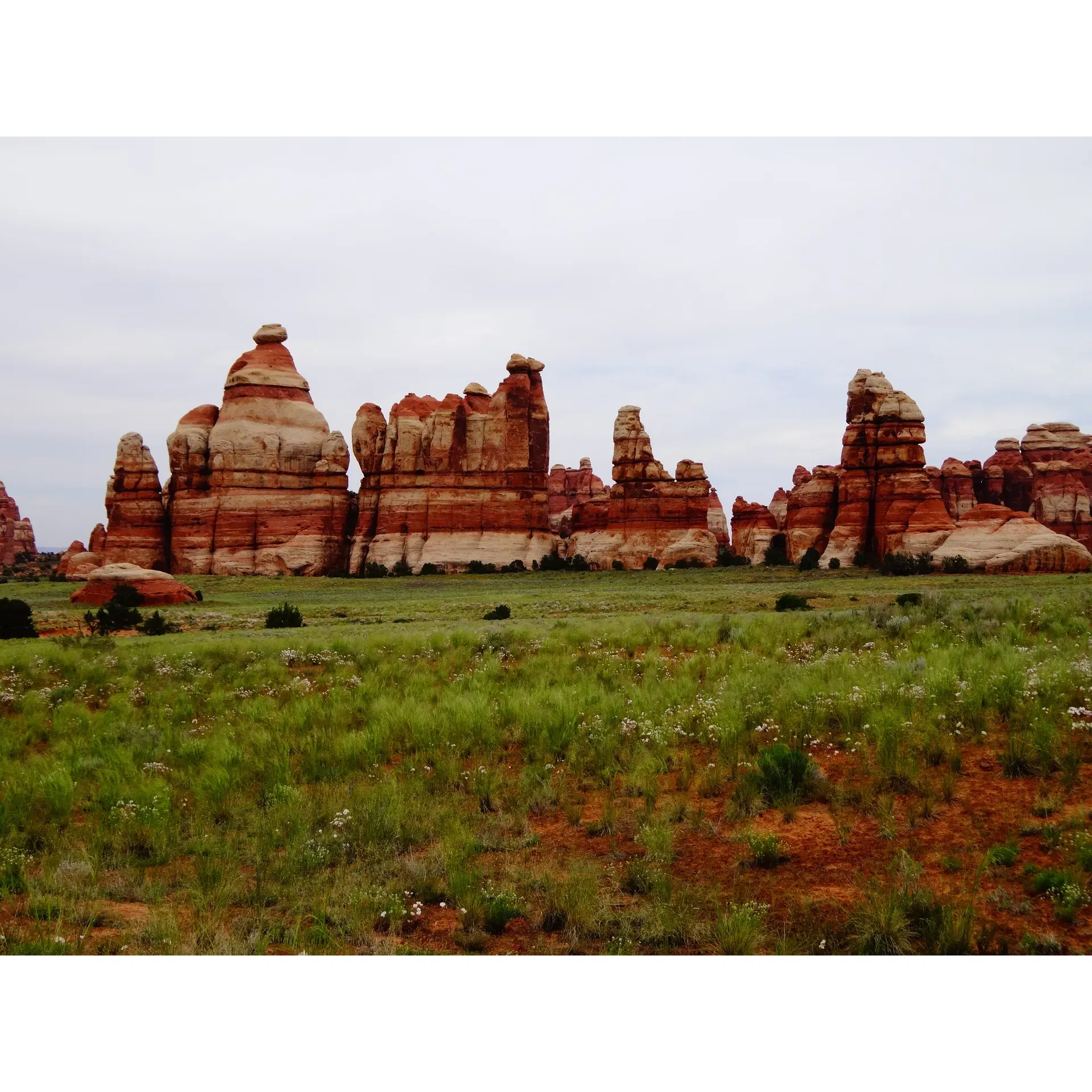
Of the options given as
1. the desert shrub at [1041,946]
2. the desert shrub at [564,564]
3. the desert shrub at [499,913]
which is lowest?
the desert shrub at [499,913]

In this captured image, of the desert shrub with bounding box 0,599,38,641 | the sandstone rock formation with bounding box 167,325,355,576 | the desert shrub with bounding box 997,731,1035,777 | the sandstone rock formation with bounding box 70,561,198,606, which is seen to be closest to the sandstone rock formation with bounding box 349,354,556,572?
the sandstone rock formation with bounding box 167,325,355,576

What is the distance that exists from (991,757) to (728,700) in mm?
3391

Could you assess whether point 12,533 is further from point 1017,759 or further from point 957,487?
point 1017,759

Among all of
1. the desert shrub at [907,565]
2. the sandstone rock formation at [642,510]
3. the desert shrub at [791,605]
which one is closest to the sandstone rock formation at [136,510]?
the sandstone rock formation at [642,510]

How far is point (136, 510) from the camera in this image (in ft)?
226

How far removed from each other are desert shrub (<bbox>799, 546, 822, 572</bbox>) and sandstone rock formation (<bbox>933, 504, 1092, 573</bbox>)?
927cm

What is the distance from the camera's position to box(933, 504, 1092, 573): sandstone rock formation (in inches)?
1864

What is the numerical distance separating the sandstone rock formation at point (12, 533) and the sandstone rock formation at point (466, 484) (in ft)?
203

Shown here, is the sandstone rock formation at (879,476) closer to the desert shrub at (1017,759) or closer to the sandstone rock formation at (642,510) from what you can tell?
the sandstone rock formation at (642,510)

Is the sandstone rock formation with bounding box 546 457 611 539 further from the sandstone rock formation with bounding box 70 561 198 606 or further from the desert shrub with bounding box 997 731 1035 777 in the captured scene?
the desert shrub with bounding box 997 731 1035 777

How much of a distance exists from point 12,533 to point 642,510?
91141 mm

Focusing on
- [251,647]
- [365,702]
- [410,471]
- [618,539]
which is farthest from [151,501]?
[365,702]

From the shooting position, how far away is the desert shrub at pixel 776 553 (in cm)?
6819
